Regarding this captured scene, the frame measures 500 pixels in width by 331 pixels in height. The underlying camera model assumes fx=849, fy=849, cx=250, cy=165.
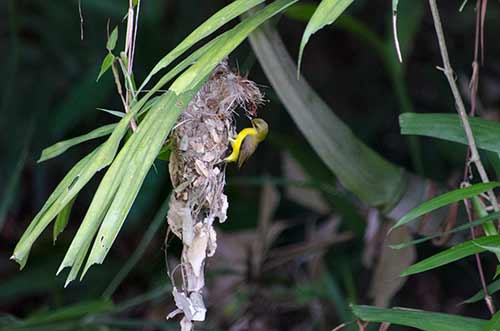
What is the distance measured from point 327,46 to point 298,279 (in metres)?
0.66

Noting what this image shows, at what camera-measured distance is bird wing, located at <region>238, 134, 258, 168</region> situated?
2.34 ft

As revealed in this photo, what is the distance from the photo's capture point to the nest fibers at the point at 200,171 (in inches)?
24.4

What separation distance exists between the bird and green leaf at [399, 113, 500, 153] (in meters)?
0.13

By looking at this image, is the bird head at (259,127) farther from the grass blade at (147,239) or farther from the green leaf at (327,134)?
the grass blade at (147,239)

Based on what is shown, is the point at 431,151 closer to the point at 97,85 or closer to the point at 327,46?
the point at 327,46

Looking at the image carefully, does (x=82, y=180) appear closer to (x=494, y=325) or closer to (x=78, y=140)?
(x=78, y=140)

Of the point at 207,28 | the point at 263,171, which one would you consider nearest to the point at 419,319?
the point at 207,28

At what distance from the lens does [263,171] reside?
1.71 meters

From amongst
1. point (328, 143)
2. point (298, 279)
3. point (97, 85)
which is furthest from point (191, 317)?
point (97, 85)

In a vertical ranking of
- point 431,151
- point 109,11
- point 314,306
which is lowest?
point 314,306

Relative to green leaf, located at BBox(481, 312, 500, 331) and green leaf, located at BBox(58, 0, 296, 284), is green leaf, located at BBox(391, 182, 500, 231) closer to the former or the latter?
green leaf, located at BBox(481, 312, 500, 331)

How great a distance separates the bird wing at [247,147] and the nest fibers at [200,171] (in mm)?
13

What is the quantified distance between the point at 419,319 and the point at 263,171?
1.05m

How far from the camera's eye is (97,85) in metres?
1.57
